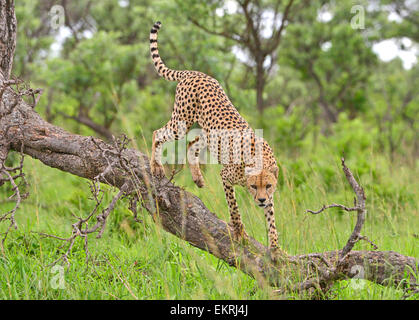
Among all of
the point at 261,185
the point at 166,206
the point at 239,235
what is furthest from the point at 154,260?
the point at 261,185

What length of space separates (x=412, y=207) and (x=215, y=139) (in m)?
4.06

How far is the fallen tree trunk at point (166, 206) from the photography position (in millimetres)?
3498

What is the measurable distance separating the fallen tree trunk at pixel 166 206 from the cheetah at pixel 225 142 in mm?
170

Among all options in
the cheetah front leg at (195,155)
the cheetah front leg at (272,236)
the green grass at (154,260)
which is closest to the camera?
the green grass at (154,260)

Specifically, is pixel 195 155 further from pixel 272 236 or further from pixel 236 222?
pixel 272 236

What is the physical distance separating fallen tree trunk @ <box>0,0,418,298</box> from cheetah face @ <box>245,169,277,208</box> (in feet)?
1.74

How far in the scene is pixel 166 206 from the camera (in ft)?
12.5

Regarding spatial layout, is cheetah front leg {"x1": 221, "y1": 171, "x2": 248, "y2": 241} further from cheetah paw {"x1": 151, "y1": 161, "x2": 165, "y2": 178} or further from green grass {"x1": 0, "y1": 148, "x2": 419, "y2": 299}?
cheetah paw {"x1": 151, "y1": 161, "x2": 165, "y2": 178}

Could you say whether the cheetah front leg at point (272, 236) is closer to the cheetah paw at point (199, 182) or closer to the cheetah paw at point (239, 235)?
the cheetah paw at point (239, 235)

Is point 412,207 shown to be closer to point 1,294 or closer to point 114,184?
point 114,184

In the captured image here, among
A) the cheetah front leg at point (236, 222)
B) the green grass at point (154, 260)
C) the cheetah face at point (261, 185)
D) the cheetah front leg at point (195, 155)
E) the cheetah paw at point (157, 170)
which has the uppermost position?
the cheetah front leg at point (195, 155)

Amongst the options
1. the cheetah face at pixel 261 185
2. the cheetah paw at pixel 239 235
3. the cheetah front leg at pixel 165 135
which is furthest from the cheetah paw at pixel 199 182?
the cheetah face at pixel 261 185

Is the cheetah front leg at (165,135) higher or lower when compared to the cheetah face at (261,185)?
higher

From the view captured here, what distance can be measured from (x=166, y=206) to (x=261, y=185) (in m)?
0.85
